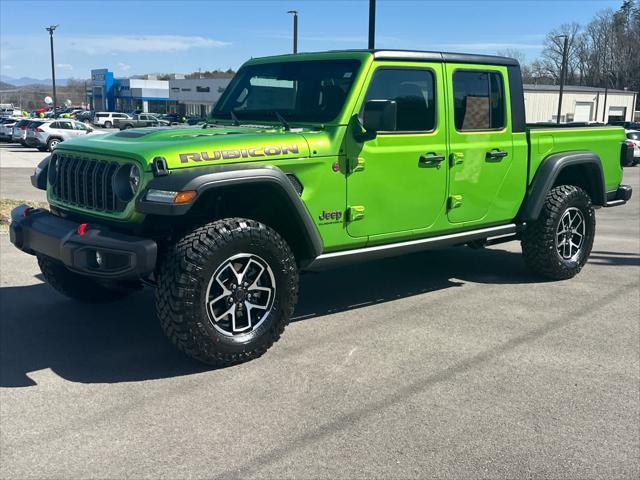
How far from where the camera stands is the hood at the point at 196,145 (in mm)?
4133

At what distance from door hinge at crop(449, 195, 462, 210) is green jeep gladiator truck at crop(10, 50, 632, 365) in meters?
0.03

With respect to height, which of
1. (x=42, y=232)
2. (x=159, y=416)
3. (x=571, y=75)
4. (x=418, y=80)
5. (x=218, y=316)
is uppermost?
(x=571, y=75)

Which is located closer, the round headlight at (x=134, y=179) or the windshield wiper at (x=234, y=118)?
the round headlight at (x=134, y=179)

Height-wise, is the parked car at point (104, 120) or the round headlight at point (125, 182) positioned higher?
the parked car at point (104, 120)

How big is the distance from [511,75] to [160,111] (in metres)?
83.2

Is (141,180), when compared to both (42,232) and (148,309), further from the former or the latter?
(148,309)

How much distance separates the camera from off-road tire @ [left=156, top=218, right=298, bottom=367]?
13.3 feet

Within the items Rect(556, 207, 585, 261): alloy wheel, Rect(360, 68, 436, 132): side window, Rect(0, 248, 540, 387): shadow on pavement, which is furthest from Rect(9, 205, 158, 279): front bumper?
Rect(556, 207, 585, 261): alloy wheel

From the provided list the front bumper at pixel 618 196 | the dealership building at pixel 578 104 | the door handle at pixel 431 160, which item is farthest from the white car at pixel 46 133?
the dealership building at pixel 578 104

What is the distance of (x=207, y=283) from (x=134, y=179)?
0.79m

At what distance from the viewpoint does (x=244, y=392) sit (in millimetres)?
3977

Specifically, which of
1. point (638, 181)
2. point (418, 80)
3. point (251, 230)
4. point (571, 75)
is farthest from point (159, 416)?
point (571, 75)

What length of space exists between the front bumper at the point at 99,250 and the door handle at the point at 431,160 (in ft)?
7.56

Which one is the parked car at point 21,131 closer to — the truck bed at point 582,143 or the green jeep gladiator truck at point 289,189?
the green jeep gladiator truck at point 289,189
